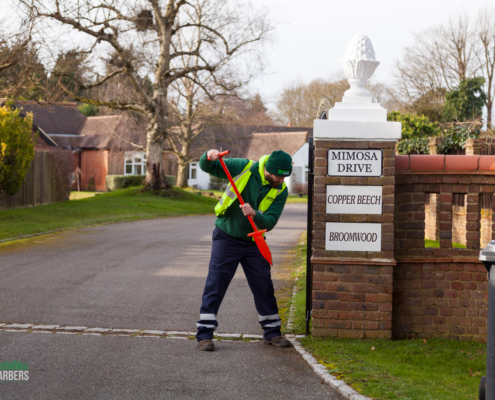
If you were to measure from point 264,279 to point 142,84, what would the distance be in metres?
23.5

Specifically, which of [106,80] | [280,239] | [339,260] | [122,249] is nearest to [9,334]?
[339,260]

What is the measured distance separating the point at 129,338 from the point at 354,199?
102 inches

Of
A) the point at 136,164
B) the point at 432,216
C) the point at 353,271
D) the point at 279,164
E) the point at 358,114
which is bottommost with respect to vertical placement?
the point at 353,271

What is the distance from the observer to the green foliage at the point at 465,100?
1347 inches

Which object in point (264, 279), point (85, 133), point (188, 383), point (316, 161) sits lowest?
point (188, 383)

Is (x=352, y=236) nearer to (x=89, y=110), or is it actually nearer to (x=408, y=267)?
(x=408, y=267)

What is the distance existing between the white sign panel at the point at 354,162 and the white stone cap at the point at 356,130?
13 centimetres

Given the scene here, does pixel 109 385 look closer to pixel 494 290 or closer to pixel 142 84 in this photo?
pixel 494 290

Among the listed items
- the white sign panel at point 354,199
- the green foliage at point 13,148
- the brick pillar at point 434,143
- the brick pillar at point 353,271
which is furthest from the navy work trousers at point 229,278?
the green foliage at point 13,148

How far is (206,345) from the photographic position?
5258mm

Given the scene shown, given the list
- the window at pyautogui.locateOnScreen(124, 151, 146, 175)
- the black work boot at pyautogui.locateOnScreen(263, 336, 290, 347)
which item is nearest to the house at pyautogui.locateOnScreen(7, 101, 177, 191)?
the window at pyautogui.locateOnScreen(124, 151, 146, 175)

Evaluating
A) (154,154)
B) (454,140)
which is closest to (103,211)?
(154,154)

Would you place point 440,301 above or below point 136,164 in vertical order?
below

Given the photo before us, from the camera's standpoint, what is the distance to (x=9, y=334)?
18.4 ft
